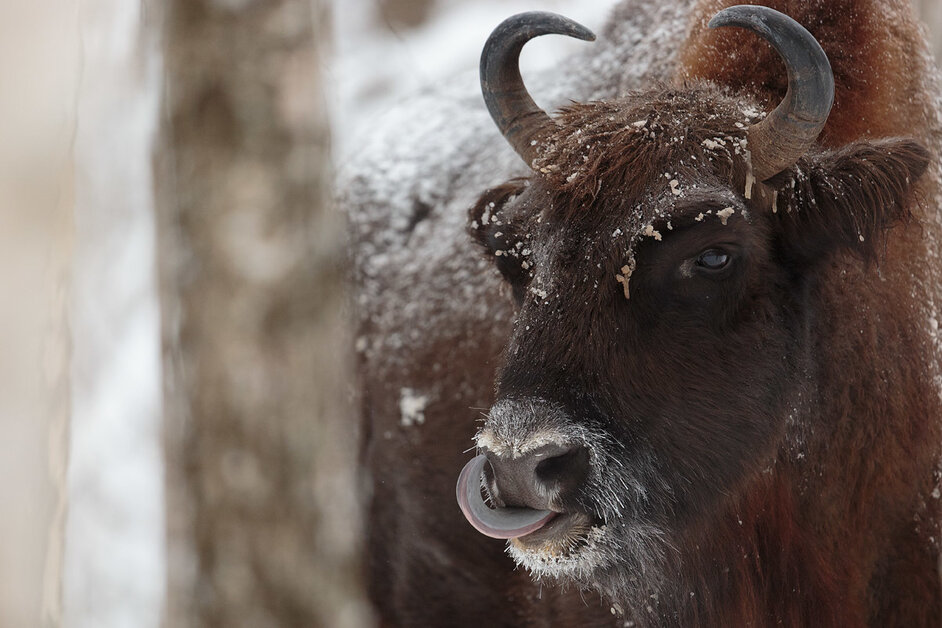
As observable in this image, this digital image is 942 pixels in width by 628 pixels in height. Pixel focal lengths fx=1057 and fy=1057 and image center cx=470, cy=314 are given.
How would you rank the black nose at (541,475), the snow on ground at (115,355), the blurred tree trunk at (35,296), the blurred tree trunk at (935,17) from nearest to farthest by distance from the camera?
the blurred tree trunk at (35,296), the black nose at (541,475), the blurred tree trunk at (935,17), the snow on ground at (115,355)

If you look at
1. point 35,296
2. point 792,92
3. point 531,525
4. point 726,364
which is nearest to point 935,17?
point 792,92

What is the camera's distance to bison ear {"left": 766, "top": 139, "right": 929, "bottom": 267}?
3430 millimetres

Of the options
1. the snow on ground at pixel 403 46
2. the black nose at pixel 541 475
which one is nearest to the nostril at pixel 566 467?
the black nose at pixel 541 475

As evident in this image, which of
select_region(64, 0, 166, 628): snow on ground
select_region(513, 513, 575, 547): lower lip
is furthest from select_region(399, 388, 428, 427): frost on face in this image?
select_region(513, 513, 575, 547): lower lip

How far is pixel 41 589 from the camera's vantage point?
3.38 metres

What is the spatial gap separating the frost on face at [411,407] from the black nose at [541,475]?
2.34 metres

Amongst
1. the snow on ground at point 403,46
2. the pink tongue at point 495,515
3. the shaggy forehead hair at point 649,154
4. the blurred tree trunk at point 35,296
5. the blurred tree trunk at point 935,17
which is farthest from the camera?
the snow on ground at point 403,46

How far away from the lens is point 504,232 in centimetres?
380

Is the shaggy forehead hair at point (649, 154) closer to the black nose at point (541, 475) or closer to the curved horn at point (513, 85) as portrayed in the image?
the curved horn at point (513, 85)

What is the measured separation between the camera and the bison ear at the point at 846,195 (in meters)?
3.43

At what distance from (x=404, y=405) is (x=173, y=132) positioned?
2629mm

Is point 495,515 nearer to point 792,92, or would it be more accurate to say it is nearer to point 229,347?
point 229,347

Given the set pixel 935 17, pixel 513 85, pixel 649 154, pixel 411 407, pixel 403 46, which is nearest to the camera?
pixel 649 154

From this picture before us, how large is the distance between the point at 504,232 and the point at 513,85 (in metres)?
0.58
